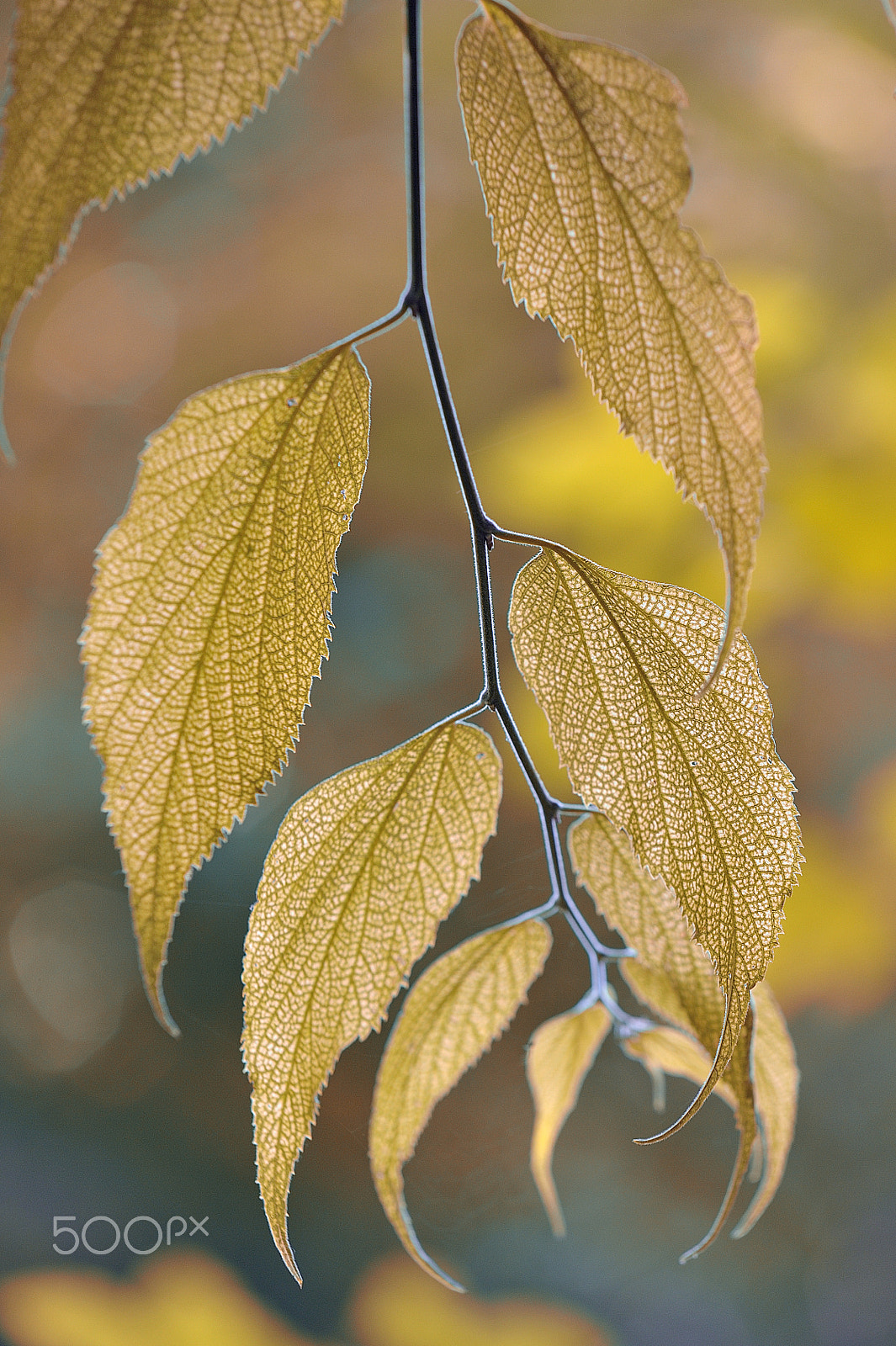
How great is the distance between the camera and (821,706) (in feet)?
1.92

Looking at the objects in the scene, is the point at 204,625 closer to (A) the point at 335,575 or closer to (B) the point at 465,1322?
(A) the point at 335,575

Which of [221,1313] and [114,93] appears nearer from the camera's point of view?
[114,93]

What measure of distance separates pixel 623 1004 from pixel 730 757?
371 millimetres

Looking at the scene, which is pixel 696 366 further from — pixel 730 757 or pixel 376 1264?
pixel 376 1264

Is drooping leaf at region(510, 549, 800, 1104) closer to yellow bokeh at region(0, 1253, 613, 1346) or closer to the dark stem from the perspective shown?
the dark stem

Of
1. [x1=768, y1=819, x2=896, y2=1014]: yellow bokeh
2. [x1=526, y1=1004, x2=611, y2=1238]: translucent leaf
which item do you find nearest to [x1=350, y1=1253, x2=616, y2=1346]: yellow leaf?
[x1=768, y1=819, x2=896, y2=1014]: yellow bokeh

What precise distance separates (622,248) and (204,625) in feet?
0.23

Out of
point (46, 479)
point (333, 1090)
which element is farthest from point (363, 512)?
point (333, 1090)

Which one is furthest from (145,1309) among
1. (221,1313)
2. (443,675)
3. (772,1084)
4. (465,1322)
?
(772,1084)

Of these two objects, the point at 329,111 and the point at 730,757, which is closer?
the point at 730,757

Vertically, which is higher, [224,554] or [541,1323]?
[224,554]

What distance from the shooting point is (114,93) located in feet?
0.35

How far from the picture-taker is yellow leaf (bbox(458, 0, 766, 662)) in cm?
11

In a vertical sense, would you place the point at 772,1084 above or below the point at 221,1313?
above
